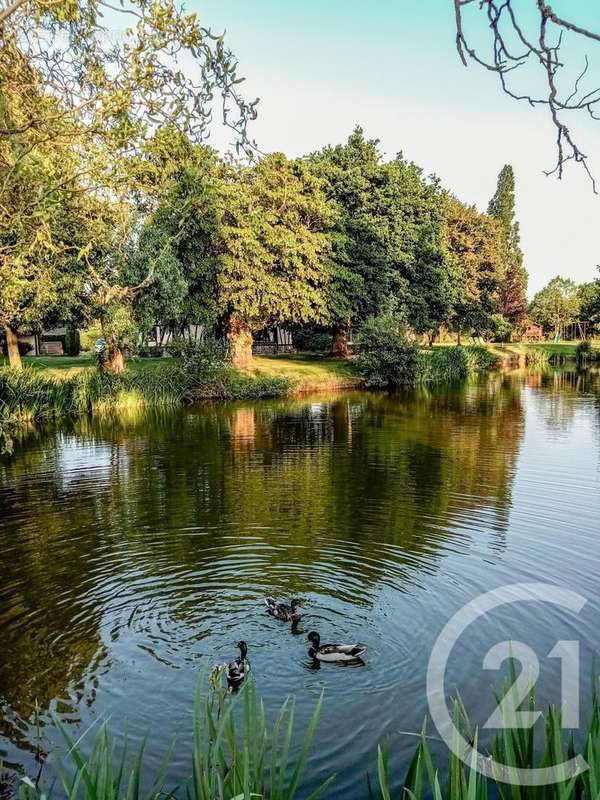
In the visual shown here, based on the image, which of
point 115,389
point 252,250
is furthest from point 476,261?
point 115,389

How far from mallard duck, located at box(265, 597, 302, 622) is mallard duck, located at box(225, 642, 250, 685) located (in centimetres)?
103

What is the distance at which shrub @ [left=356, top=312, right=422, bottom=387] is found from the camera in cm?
3994

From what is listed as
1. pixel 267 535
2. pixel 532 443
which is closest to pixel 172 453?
pixel 267 535

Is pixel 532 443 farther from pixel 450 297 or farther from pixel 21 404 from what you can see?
pixel 450 297

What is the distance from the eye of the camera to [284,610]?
26.8ft

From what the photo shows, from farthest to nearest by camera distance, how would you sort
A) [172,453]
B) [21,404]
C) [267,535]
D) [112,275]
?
[112,275]
[21,404]
[172,453]
[267,535]

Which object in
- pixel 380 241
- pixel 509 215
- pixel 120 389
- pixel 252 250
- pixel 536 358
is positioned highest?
pixel 509 215

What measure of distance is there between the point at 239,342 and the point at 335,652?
33.7m

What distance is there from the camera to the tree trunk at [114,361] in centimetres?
3253

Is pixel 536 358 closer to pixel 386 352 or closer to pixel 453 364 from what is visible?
pixel 453 364

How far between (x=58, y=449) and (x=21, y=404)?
221 inches

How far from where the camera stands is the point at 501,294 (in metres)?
72.6

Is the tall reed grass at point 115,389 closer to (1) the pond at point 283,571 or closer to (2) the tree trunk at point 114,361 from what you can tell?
(2) the tree trunk at point 114,361

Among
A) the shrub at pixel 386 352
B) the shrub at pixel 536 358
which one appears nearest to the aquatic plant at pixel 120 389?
the shrub at pixel 386 352
